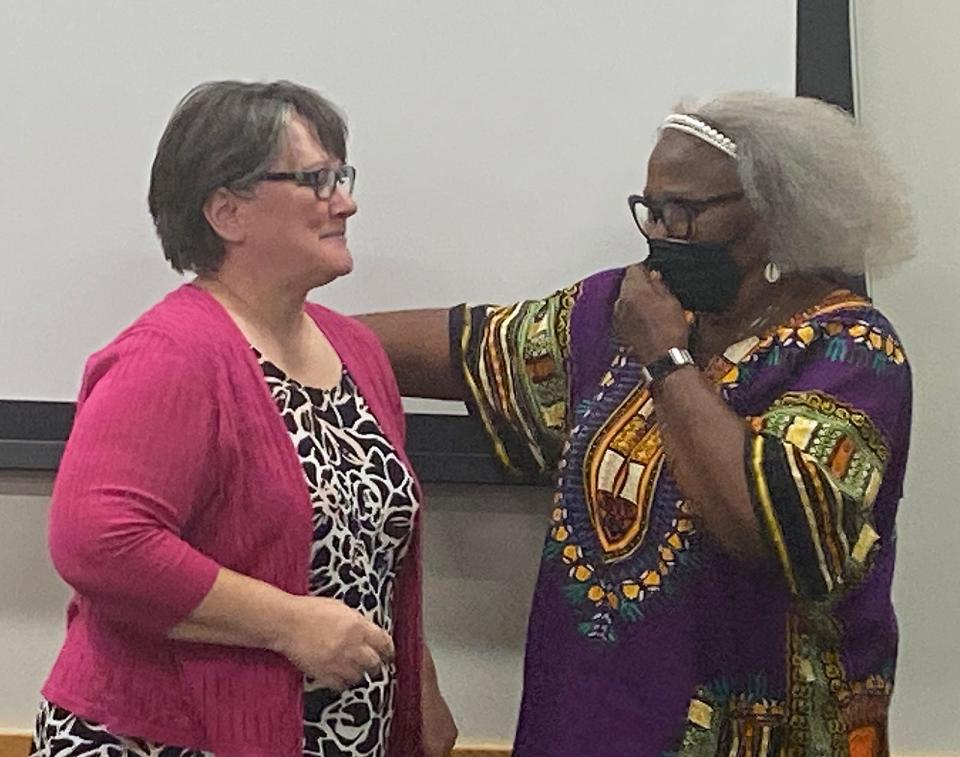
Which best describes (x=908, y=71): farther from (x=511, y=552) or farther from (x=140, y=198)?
(x=140, y=198)

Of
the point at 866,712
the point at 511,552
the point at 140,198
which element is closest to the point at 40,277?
the point at 140,198

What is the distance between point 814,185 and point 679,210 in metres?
0.14

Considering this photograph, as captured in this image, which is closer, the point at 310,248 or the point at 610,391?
the point at 310,248

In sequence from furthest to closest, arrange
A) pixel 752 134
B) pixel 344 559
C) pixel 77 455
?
pixel 752 134, pixel 344 559, pixel 77 455

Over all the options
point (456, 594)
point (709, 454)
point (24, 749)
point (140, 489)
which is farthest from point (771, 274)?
point (24, 749)

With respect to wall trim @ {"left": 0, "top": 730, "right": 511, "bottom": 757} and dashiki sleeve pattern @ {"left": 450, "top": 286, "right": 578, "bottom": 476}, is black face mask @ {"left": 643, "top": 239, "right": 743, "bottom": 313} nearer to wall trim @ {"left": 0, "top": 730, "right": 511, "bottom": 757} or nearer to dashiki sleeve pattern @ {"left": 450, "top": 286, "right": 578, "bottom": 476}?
dashiki sleeve pattern @ {"left": 450, "top": 286, "right": 578, "bottom": 476}

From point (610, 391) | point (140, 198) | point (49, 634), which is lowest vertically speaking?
point (49, 634)

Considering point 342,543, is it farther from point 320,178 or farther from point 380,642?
point 320,178

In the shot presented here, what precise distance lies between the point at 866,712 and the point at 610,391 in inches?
17.8

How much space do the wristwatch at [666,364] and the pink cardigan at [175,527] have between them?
1.26ft

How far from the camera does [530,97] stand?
1620mm

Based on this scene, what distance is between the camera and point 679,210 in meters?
1.37

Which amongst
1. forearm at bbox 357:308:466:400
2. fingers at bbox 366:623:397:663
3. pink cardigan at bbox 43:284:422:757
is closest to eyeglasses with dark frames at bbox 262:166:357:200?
pink cardigan at bbox 43:284:422:757

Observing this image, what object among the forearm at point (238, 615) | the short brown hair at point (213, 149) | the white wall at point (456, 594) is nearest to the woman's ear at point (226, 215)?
the short brown hair at point (213, 149)
